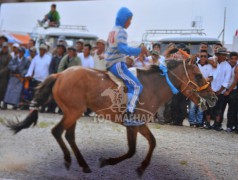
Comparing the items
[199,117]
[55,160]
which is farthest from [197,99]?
[55,160]

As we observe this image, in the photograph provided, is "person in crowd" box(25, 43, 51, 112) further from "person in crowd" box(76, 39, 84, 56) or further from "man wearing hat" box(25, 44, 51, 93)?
"person in crowd" box(76, 39, 84, 56)

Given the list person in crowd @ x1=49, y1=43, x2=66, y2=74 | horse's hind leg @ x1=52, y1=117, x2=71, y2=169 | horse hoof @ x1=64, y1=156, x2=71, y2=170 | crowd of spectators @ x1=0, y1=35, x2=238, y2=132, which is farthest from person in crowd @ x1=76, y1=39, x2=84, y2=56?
horse hoof @ x1=64, y1=156, x2=71, y2=170

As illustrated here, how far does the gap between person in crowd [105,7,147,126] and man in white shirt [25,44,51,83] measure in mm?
1374

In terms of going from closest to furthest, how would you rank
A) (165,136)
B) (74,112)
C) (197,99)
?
(74,112), (197,99), (165,136)

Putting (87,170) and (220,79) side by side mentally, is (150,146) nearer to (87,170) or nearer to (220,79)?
(87,170)

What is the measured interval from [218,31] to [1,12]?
272 cm

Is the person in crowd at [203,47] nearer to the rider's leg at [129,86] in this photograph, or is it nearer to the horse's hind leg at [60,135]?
the rider's leg at [129,86]

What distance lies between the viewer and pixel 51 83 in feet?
15.5

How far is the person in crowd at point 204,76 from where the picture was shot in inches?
193

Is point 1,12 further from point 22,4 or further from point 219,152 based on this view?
point 219,152

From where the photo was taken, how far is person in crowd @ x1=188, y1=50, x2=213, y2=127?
193 inches

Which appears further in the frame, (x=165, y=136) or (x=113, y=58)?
(x=165, y=136)

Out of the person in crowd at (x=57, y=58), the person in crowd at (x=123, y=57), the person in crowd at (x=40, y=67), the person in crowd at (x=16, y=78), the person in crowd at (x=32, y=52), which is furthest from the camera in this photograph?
the person in crowd at (x=16, y=78)

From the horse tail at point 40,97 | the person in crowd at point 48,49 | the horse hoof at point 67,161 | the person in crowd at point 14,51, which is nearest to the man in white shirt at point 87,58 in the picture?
the person in crowd at point 48,49
